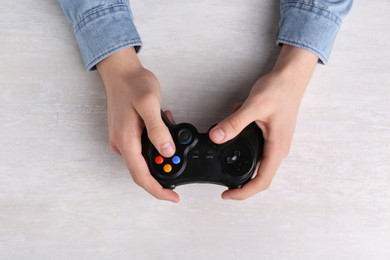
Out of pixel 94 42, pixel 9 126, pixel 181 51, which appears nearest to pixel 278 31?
pixel 181 51

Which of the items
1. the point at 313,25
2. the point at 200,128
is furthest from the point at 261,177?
the point at 313,25

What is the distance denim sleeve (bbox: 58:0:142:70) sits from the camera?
2.22 feet

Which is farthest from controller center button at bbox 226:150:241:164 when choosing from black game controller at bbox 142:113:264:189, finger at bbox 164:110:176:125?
finger at bbox 164:110:176:125

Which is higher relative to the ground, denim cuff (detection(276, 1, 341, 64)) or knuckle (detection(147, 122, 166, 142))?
denim cuff (detection(276, 1, 341, 64))

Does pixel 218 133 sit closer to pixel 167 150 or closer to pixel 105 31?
pixel 167 150

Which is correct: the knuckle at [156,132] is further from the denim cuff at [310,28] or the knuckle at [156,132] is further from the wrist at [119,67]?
the denim cuff at [310,28]

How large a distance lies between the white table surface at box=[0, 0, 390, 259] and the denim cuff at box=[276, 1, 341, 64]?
42 mm

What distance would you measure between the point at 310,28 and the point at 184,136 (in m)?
0.23

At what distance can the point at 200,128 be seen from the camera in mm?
708

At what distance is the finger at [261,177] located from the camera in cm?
65

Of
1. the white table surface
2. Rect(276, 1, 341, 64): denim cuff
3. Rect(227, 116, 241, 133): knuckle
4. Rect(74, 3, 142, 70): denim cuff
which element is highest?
Rect(276, 1, 341, 64): denim cuff

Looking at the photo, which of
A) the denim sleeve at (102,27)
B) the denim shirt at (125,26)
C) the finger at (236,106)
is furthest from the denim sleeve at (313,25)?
the denim sleeve at (102,27)

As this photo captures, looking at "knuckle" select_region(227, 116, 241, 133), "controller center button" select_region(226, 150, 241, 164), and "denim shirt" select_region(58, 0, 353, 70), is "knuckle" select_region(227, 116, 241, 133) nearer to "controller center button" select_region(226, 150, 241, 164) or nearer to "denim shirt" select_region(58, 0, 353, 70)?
"controller center button" select_region(226, 150, 241, 164)

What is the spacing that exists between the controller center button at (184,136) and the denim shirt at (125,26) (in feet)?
0.48
